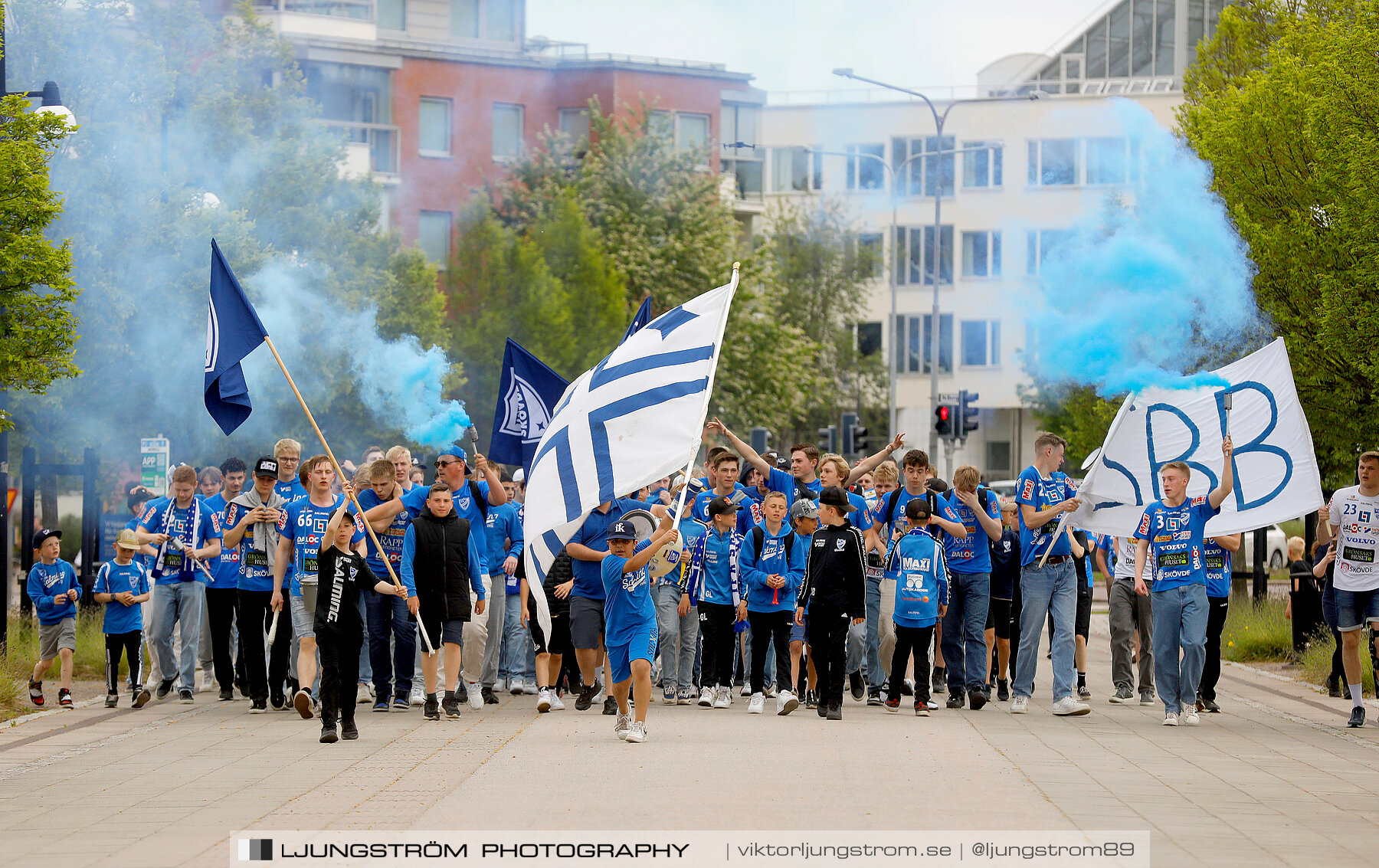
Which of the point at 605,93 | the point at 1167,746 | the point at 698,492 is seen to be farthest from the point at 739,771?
the point at 605,93

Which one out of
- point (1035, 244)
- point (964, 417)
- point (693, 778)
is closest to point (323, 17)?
point (1035, 244)

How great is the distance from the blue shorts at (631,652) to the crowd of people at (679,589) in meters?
0.02

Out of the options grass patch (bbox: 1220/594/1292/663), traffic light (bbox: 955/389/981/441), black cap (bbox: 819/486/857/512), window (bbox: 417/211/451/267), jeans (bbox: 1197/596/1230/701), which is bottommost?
grass patch (bbox: 1220/594/1292/663)

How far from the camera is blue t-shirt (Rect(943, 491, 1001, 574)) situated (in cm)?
1263

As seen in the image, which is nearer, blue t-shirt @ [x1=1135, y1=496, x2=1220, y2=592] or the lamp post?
blue t-shirt @ [x1=1135, y1=496, x2=1220, y2=592]

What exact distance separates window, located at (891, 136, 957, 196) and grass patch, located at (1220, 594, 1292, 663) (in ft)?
98.3

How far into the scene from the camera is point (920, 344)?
194ft

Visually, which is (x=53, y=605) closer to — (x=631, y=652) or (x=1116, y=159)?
(x=631, y=652)

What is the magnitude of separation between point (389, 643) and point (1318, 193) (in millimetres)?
9993

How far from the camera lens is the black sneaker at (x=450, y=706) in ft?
39.3

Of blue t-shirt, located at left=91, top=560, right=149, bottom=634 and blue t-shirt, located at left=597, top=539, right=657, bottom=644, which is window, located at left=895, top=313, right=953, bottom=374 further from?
blue t-shirt, located at left=597, top=539, right=657, bottom=644

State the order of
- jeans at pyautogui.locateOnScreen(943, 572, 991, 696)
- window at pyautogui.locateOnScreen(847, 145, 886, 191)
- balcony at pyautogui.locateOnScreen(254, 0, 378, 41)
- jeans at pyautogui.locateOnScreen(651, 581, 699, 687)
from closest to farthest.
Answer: jeans at pyautogui.locateOnScreen(943, 572, 991, 696)
jeans at pyautogui.locateOnScreen(651, 581, 699, 687)
balcony at pyautogui.locateOnScreen(254, 0, 378, 41)
window at pyautogui.locateOnScreen(847, 145, 886, 191)

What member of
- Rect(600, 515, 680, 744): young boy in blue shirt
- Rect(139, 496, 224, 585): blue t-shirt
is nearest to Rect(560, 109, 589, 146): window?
Rect(139, 496, 224, 585): blue t-shirt

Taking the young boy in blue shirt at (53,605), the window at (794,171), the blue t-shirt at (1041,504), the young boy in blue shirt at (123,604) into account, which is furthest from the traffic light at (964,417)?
the window at (794,171)
